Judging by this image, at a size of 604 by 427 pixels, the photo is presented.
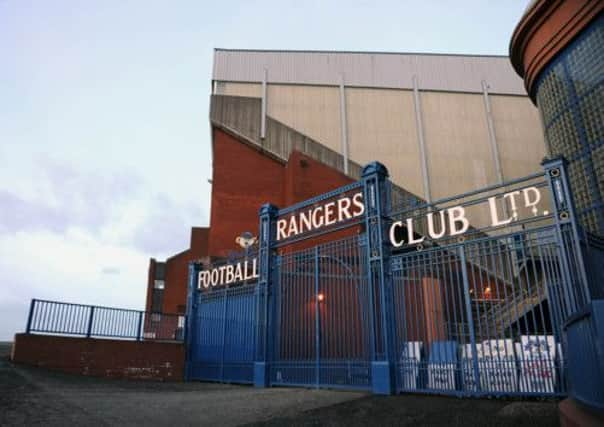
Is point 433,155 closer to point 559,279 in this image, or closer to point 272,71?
point 272,71

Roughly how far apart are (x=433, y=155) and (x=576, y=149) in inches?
778

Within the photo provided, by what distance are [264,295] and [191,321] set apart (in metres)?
4.44

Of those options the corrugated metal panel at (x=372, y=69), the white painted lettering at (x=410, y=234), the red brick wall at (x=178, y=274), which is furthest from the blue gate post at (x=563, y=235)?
the red brick wall at (x=178, y=274)

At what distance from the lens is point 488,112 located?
35.8 meters

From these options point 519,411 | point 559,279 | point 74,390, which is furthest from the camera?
point 74,390

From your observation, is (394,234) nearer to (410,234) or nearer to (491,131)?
(410,234)

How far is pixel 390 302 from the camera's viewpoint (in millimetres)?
9781

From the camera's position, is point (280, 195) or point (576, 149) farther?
point (280, 195)

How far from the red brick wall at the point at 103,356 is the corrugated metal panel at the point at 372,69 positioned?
2297 cm

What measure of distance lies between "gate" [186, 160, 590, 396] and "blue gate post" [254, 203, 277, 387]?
0.03 m

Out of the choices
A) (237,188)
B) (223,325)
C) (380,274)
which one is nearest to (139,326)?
(223,325)

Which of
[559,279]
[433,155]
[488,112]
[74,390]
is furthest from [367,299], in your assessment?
[488,112]

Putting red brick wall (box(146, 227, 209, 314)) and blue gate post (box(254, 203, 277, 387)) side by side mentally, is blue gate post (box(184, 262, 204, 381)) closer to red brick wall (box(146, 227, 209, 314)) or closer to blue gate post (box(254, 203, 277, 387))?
blue gate post (box(254, 203, 277, 387))

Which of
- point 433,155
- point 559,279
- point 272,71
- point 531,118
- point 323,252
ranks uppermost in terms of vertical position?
point 272,71
